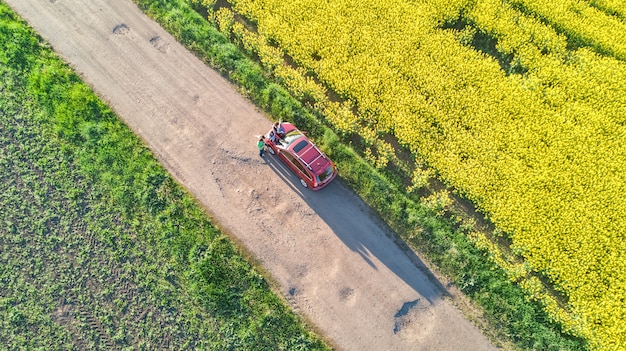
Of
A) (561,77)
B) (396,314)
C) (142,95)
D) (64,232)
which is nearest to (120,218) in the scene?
(64,232)

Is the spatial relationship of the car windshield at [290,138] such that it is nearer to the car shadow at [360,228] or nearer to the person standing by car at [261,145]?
the person standing by car at [261,145]

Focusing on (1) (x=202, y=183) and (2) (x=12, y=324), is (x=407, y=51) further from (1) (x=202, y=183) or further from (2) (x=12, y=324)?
(2) (x=12, y=324)

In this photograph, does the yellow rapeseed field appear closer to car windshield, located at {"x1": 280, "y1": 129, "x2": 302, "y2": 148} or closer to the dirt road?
car windshield, located at {"x1": 280, "y1": 129, "x2": 302, "y2": 148}

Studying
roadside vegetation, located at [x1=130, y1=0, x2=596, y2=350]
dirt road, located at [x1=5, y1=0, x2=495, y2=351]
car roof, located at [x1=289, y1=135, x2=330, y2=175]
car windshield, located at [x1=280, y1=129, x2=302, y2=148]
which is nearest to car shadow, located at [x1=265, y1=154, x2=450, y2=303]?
dirt road, located at [x1=5, y1=0, x2=495, y2=351]

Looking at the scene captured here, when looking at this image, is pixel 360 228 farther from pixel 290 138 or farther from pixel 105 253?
pixel 105 253

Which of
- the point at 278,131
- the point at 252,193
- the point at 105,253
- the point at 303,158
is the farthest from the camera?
the point at 278,131

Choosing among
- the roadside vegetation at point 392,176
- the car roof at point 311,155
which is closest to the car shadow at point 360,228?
the roadside vegetation at point 392,176

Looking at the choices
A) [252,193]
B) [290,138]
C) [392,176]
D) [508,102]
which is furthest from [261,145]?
[508,102]
